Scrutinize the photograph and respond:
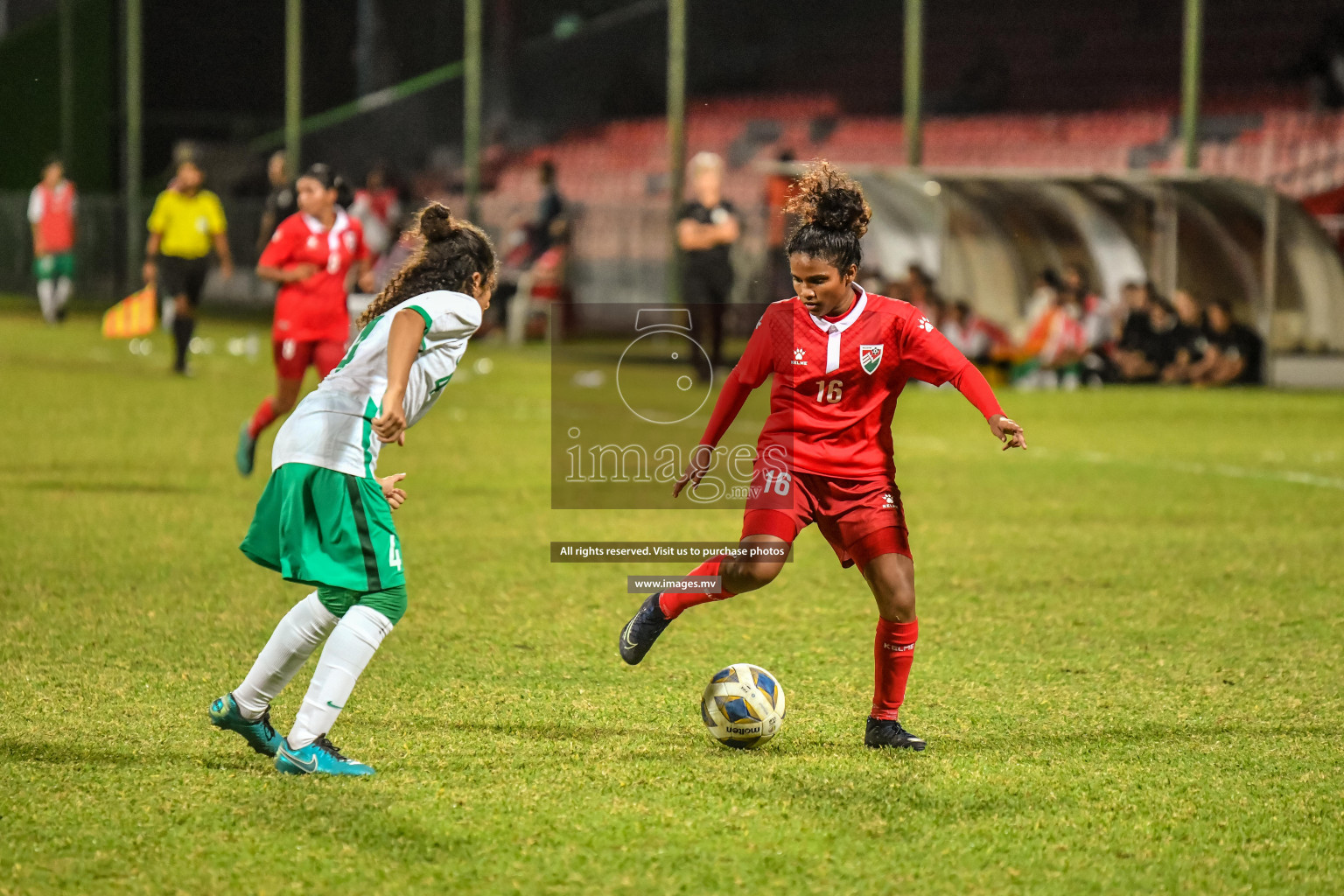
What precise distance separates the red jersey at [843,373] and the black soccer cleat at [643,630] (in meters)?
0.66

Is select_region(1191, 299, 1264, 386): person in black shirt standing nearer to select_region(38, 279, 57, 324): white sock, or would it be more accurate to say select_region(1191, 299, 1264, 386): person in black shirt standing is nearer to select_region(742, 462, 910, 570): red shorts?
select_region(742, 462, 910, 570): red shorts

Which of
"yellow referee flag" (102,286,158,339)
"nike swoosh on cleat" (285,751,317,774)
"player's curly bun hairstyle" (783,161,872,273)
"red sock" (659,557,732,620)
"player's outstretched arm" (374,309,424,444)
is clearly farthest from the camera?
"yellow referee flag" (102,286,158,339)

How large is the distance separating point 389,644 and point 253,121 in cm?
3698

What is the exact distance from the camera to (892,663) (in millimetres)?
5156

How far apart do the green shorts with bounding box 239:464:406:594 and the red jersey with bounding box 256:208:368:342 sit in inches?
235

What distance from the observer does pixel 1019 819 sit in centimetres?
447

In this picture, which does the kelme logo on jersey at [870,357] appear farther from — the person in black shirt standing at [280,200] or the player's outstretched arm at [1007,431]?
the person in black shirt standing at [280,200]

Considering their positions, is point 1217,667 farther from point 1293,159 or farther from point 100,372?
point 1293,159

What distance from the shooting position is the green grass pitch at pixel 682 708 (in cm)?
413

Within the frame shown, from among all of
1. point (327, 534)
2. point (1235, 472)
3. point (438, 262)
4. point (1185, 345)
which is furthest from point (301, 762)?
point (1185, 345)

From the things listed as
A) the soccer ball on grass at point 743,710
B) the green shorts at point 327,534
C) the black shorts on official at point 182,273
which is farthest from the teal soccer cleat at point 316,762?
the black shorts on official at point 182,273

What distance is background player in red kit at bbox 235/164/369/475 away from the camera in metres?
10.5

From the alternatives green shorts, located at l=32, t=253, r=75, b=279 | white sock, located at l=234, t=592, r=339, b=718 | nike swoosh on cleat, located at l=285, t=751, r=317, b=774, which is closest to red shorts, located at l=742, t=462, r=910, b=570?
white sock, located at l=234, t=592, r=339, b=718

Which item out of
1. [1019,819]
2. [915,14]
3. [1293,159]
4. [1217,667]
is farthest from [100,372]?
[1293,159]
